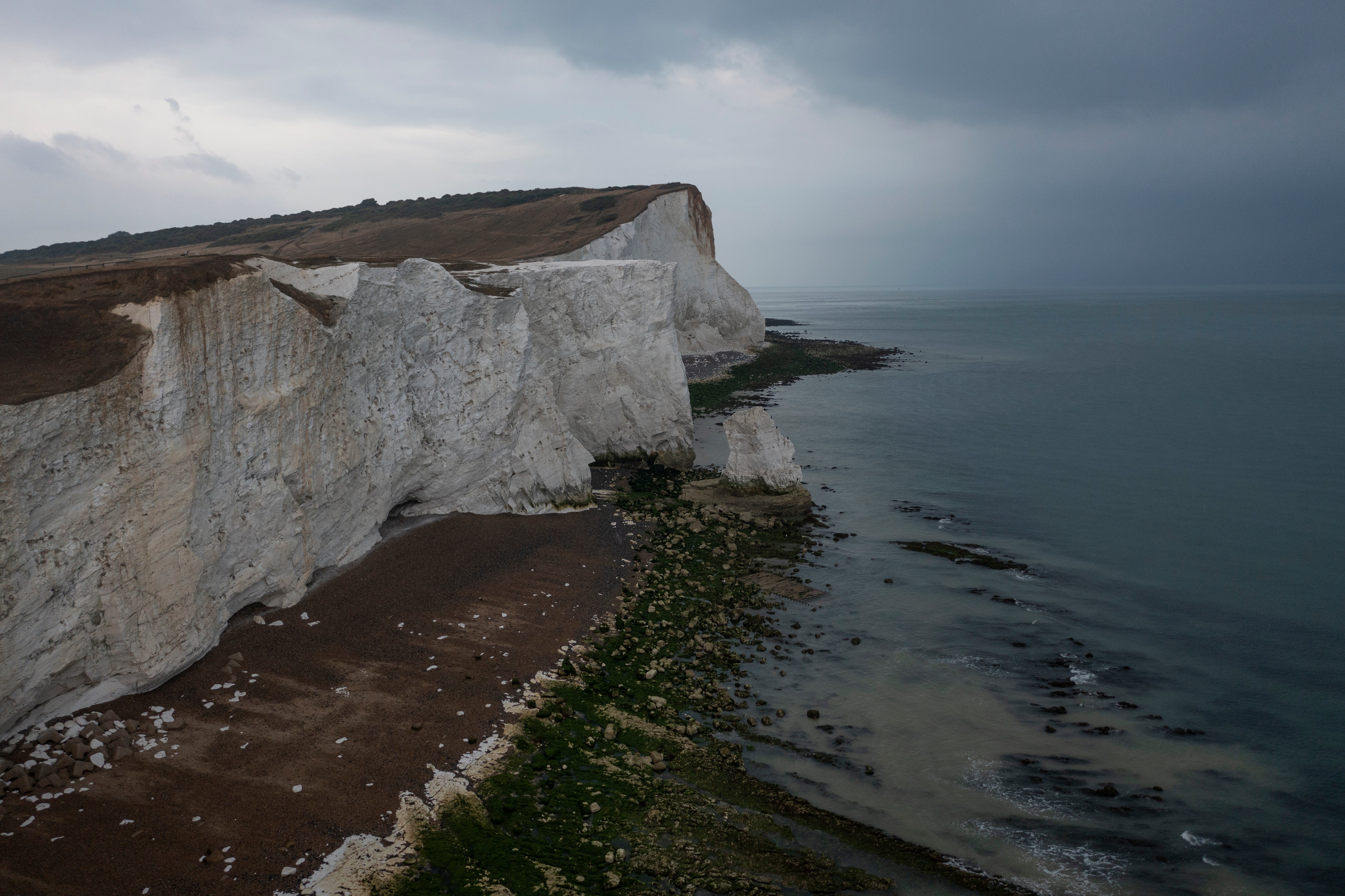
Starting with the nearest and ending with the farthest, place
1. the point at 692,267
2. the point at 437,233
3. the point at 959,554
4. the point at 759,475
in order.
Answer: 1. the point at 959,554
2. the point at 759,475
3. the point at 437,233
4. the point at 692,267

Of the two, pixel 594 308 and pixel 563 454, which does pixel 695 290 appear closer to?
pixel 594 308

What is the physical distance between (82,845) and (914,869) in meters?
11.0

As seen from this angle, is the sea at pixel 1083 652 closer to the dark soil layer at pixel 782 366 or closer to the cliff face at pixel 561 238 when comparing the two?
the dark soil layer at pixel 782 366

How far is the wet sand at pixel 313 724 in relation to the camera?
9.16m

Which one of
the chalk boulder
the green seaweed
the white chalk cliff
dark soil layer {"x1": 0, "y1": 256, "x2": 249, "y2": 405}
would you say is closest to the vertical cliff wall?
the chalk boulder

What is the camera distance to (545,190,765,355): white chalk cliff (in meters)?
54.4

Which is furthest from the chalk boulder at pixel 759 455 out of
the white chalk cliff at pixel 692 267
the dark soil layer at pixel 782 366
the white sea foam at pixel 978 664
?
the white chalk cliff at pixel 692 267

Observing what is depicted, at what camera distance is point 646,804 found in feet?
37.9

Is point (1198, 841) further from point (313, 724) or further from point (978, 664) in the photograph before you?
point (313, 724)

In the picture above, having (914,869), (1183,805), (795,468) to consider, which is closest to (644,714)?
(914,869)

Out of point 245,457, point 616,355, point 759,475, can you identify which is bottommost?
point 759,475

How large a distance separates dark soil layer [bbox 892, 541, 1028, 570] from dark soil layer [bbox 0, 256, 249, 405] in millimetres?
20714

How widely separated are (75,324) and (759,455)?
20.3 metres

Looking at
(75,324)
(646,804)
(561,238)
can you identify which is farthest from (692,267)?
(646,804)
